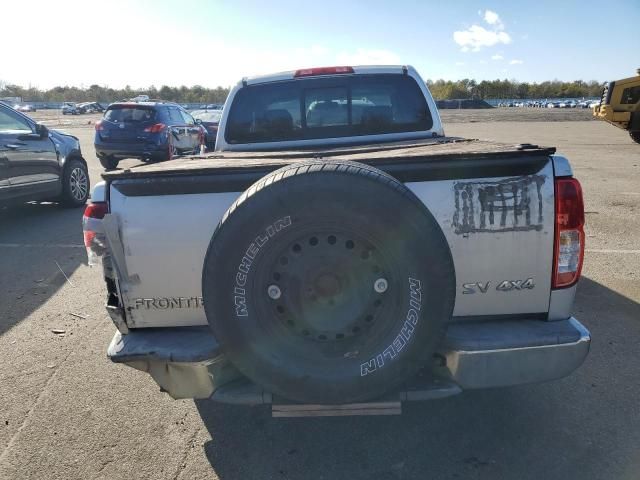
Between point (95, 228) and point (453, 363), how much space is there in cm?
184

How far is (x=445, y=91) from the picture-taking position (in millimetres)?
97562

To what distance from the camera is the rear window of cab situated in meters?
4.14

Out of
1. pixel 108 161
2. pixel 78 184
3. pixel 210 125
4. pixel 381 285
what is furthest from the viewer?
→ pixel 210 125

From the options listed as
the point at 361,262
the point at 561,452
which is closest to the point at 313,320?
the point at 361,262

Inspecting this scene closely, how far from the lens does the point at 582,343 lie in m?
2.22

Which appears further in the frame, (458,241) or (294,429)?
(294,429)

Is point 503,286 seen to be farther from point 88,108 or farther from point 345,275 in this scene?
point 88,108

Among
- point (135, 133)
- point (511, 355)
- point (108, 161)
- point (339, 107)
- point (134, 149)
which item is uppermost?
point (339, 107)

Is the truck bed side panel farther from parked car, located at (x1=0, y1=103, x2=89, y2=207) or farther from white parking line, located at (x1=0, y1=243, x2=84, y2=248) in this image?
parked car, located at (x1=0, y1=103, x2=89, y2=207)

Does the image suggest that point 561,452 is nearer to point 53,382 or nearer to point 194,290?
point 194,290

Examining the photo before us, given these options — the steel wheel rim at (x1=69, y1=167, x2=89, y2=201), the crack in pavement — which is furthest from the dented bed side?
the steel wheel rim at (x1=69, y1=167, x2=89, y2=201)

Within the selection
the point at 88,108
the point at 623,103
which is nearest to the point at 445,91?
the point at 88,108

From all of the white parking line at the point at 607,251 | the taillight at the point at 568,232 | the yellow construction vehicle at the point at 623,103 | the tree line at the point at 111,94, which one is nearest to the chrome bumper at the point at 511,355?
the taillight at the point at 568,232

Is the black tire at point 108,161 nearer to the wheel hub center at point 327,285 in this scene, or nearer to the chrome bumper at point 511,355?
the wheel hub center at point 327,285
